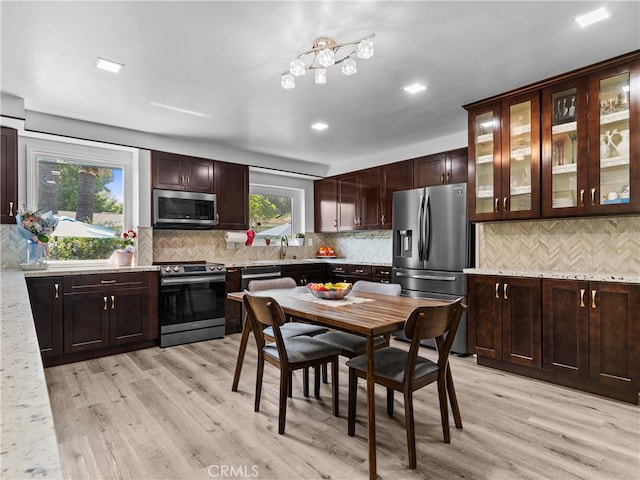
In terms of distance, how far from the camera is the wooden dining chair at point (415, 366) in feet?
6.21

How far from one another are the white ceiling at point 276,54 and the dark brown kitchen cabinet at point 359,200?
1.34 m

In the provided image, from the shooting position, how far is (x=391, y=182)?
4957 millimetres

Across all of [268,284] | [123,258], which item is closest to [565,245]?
[268,284]

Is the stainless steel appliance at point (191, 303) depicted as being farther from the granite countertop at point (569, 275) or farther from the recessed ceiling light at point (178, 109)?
the granite countertop at point (569, 275)

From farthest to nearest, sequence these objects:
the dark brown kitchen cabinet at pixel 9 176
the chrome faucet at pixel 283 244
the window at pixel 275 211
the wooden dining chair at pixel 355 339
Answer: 1. the chrome faucet at pixel 283 244
2. the window at pixel 275 211
3. the dark brown kitchen cabinet at pixel 9 176
4. the wooden dining chair at pixel 355 339

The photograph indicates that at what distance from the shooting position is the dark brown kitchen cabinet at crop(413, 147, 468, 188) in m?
4.16

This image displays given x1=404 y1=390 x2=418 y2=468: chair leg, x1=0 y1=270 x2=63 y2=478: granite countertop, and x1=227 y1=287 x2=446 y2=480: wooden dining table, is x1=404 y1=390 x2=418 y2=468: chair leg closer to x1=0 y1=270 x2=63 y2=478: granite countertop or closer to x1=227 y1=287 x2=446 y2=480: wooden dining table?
x1=227 y1=287 x2=446 y2=480: wooden dining table

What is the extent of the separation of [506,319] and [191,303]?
3320 millimetres

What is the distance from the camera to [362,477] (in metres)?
1.84

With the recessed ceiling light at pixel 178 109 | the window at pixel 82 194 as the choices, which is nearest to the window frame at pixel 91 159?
the window at pixel 82 194

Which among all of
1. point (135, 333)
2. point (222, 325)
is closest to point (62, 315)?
point (135, 333)

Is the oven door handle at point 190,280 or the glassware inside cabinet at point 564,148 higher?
→ the glassware inside cabinet at point 564,148

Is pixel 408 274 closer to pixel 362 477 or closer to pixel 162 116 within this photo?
pixel 362 477

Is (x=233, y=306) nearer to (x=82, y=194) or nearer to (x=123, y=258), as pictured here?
(x=123, y=258)
